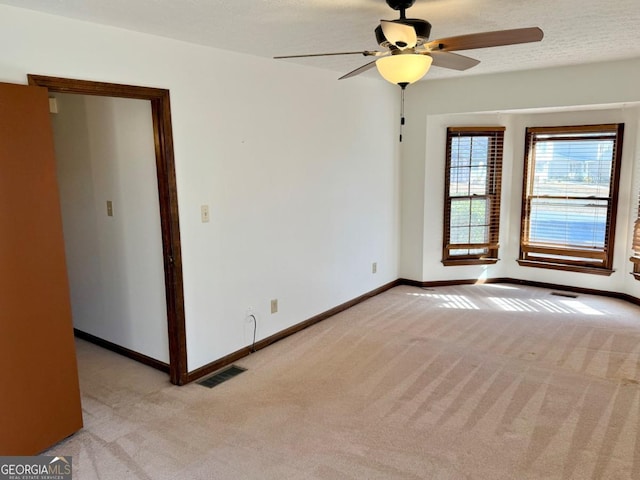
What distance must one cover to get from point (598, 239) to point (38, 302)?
539 centimetres

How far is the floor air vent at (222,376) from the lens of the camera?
3242 mm

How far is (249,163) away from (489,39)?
196 cm

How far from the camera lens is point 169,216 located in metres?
3.05

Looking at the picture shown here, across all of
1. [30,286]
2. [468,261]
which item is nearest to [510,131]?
[468,261]

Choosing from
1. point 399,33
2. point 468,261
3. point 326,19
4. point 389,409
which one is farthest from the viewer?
point 468,261

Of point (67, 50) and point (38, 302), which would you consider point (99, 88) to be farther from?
point (38, 302)

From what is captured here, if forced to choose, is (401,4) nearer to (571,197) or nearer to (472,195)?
(472,195)

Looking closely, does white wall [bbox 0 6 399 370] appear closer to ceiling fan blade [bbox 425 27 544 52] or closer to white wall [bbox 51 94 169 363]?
white wall [bbox 51 94 169 363]

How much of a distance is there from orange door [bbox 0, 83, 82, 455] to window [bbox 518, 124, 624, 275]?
195 inches

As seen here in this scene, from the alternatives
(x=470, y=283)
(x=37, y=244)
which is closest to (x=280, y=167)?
(x=37, y=244)

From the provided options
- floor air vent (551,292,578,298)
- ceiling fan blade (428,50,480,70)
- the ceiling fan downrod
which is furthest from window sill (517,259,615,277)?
the ceiling fan downrod

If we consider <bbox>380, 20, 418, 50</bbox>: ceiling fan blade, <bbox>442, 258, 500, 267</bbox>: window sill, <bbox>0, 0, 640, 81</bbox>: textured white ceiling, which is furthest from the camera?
<bbox>442, 258, 500, 267</bbox>: window sill

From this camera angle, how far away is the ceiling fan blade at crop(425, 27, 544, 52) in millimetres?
2021

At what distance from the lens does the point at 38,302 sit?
7.84 feet
